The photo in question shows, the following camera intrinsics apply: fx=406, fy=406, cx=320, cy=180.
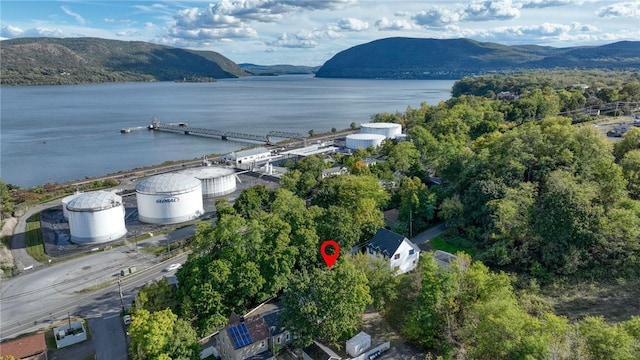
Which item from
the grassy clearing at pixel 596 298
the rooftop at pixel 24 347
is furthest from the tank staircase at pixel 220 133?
the grassy clearing at pixel 596 298

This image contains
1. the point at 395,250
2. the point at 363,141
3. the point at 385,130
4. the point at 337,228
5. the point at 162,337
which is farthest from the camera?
the point at 385,130

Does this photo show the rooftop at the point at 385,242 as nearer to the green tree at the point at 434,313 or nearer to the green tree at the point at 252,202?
the green tree at the point at 434,313

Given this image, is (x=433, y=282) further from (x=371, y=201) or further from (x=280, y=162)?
(x=280, y=162)

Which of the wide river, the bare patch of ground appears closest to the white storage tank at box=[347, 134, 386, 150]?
the wide river

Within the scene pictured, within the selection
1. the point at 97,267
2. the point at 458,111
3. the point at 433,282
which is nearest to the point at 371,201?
the point at 433,282

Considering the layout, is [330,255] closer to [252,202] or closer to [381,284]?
[381,284]

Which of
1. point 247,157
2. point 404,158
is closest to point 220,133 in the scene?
point 247,157
